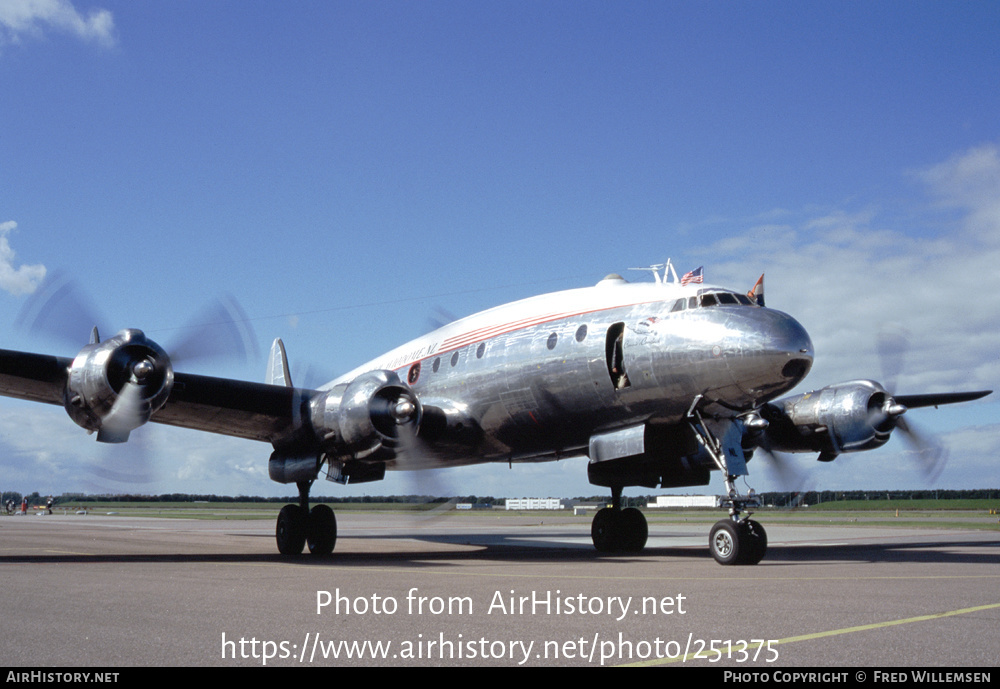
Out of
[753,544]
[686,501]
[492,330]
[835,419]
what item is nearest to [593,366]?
[492,330]

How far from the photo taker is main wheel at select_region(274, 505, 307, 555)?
17781mm

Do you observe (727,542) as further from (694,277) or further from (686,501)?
(686,501)

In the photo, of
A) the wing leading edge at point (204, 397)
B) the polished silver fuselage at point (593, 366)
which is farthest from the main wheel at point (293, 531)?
the polished silver fuselage at point (593, 366)

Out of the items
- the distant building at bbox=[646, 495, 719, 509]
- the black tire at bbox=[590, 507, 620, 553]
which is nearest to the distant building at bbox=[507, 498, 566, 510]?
the distant building at bbox=[646, 495, 719, 509]

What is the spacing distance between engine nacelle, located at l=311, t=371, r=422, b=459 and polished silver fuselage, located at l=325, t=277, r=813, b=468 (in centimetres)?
162

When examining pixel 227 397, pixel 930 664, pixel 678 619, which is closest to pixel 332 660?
pixel 678 619

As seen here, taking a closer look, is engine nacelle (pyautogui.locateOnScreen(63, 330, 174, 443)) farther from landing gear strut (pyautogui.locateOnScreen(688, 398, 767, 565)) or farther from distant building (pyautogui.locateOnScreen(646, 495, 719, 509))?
distant building (pyautogui.locateOnScreen(646, 495, 719, 509))

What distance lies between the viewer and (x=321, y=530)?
17.8 meters

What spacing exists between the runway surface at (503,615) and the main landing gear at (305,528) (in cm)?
418

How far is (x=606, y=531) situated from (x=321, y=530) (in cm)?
624
